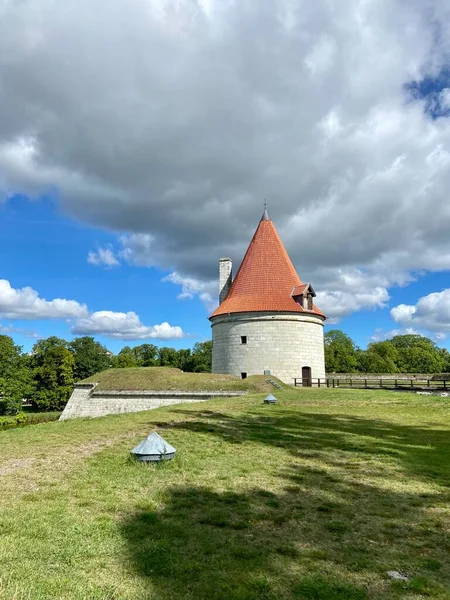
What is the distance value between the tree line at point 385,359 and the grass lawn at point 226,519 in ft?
179

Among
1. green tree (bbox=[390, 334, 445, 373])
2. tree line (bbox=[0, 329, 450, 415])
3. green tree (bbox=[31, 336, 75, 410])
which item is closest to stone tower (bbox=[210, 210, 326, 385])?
tree line (bbox=[0, 329, 450, 415])

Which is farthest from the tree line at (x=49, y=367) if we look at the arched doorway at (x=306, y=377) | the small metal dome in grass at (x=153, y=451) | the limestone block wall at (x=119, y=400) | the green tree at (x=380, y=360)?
the small metal dome in grass at (x=153, y=451)

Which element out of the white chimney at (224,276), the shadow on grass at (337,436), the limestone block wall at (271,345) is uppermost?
the white chimney at (224,276)

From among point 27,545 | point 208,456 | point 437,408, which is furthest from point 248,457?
point 437,408

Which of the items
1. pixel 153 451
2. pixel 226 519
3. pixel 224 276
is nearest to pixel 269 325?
pixel 224 276

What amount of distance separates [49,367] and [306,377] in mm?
34952

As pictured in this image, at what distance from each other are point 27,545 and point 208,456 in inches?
154

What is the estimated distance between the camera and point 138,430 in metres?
9.98

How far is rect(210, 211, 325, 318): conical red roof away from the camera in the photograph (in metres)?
27.1

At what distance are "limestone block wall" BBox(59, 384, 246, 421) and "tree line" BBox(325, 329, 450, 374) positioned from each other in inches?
1649

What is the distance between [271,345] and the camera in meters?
26.5

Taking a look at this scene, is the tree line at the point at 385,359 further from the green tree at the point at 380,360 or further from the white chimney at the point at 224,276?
the white chimney at the point at 224,276

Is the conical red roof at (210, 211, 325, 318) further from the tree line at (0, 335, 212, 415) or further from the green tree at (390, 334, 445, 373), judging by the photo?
the green tree at (390, 334, 445, 373)

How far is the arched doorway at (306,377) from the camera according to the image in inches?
1057
